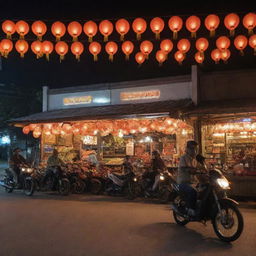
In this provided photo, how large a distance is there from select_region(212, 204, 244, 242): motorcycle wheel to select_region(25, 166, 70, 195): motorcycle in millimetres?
8030

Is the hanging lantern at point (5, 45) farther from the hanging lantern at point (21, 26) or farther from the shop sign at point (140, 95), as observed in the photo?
the shop sign at point (140, 95)

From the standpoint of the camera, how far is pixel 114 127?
55.1 ft

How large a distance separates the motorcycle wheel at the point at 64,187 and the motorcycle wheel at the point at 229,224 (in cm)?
797

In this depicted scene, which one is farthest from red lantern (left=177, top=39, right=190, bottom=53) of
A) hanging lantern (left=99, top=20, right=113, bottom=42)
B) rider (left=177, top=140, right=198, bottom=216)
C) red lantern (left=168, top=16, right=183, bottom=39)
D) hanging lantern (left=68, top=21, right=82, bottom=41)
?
rider (left=177, top=140, right=198, bottom=216)

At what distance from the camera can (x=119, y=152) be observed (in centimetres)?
1842

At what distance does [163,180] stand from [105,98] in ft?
21.9

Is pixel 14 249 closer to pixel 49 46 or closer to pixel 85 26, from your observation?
pixel 85 26

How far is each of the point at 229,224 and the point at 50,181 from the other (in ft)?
30.1

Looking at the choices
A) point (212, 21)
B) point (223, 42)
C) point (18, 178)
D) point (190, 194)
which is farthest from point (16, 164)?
point (223, 42)

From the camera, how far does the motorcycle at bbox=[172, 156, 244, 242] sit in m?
6.14

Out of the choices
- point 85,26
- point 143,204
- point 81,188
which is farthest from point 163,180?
point 85,26

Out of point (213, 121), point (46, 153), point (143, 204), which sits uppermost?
point (213, 121)

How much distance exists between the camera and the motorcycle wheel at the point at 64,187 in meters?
13.3

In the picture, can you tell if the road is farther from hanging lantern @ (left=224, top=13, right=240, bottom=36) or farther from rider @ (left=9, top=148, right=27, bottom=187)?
hanging lantern @ (left=224, top=13, right=240, bottom=36)
